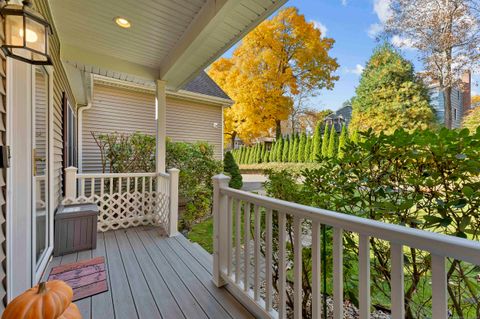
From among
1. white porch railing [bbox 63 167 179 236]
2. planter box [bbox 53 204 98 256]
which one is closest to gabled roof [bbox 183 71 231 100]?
white porch railing [bbox 63 167 179 236]

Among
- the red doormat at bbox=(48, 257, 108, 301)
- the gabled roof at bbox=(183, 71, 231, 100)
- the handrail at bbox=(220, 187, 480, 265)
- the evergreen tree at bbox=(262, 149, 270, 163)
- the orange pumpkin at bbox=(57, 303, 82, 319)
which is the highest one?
the gabled roof at bbox=(183, 71, 231, 100)

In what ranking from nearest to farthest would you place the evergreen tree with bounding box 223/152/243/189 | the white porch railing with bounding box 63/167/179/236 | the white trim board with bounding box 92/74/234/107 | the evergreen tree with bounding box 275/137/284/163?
1. the white porch railing with bounding box 63/167/179/236
2. the white trim board with bounding box 92/74/234/107
3. the evergreen tree with bounding box 223/152/243/189
4. the evergreen tree with bounding box 275/137/284/163

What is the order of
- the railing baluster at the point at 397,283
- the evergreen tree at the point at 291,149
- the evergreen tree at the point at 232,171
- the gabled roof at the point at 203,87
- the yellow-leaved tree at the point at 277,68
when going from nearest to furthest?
the railing baluster at the point at 397,283, the evergreen tree at the point at 232,171, the gabled roof at the point at 203,87, the yellow-leaved tree at the point at 277,68, the evergreen tree at the point at 291,149

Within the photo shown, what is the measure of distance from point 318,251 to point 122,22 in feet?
10.1

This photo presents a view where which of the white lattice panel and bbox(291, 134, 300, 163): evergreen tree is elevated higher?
bbox(291, 134, 300, 163): evergreen tree

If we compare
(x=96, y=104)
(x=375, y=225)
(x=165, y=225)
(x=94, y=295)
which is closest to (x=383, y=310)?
(x=375, y=225)

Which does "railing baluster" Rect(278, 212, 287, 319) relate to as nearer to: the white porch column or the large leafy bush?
the large leafy bush

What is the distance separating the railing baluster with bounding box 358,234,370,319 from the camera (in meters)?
1.07

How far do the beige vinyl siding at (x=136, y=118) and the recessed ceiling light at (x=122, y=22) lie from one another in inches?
166

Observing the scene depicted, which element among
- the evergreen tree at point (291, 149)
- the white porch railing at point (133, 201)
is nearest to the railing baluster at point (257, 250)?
the white porch railing at point (133, 201)

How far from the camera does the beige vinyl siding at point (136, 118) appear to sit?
20.3 ft

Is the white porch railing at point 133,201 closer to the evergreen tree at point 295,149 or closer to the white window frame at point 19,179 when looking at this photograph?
the white window frame at point 19,179

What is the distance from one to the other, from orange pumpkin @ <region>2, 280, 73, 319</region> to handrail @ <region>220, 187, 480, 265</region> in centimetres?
127

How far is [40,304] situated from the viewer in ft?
3.51
